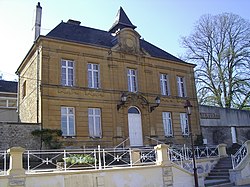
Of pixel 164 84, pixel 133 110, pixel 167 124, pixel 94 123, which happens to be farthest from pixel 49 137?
pixel 164 84

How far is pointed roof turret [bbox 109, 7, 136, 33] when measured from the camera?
2439cm

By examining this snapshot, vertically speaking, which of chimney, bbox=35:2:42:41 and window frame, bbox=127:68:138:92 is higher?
chimney, bbox=35:2:42:41

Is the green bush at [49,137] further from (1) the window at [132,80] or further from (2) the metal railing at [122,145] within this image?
(1) the window at [132,80]

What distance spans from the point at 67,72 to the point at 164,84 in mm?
8568

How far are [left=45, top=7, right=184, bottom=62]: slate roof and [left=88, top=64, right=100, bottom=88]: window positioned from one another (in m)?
1.63

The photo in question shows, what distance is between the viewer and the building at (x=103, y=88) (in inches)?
740

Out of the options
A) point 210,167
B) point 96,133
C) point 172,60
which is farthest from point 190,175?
point 172,60

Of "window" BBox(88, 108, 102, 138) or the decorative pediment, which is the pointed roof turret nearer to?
the decorative pediment

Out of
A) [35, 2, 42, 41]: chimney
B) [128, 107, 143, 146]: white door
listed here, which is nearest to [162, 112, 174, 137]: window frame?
[128, 107, 143, 146]: white door

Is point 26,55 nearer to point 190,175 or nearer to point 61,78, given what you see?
point 61,78

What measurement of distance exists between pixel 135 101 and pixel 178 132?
461 centimetres

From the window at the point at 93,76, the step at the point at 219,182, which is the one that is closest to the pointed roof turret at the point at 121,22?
the window at the point at 93,76

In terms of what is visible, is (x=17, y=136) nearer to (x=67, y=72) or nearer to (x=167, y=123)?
(x=67, y=72)

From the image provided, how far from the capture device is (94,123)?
19750mm
